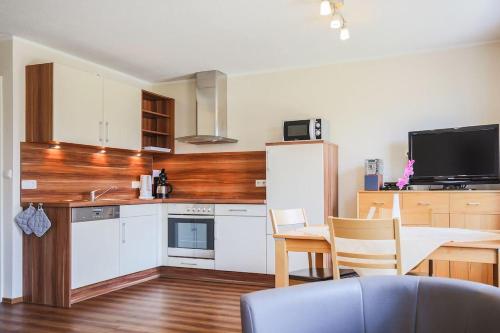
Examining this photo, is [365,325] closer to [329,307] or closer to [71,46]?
[329,307]

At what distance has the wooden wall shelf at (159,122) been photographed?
19.3ft

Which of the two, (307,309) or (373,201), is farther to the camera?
(373,201)

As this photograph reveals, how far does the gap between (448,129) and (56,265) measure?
13.0 feet

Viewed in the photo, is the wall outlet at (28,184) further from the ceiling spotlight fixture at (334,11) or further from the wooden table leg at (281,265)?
the ceiling spotlight fixture at (334,11)

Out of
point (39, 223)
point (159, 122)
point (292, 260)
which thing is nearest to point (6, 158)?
point (39, 223)

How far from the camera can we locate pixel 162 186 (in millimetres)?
5848

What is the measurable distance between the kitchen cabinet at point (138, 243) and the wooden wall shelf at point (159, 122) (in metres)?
1.18

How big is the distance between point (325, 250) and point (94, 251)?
254 centimetres

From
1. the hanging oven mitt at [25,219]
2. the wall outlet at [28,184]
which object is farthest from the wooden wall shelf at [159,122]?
the hanging oven mitt at [25,219]

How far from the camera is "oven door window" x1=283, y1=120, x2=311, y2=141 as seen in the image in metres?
4.87

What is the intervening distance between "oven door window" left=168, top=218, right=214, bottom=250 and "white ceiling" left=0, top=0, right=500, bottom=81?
1.88 metres

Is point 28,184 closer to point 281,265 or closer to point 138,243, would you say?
point 138,243

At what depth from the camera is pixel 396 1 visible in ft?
11.0

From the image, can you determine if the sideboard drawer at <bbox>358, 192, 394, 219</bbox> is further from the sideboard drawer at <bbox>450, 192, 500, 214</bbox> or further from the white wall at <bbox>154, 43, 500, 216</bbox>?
the sideboard drawer at <bbox>450, 192, 500, 214</bbox>
